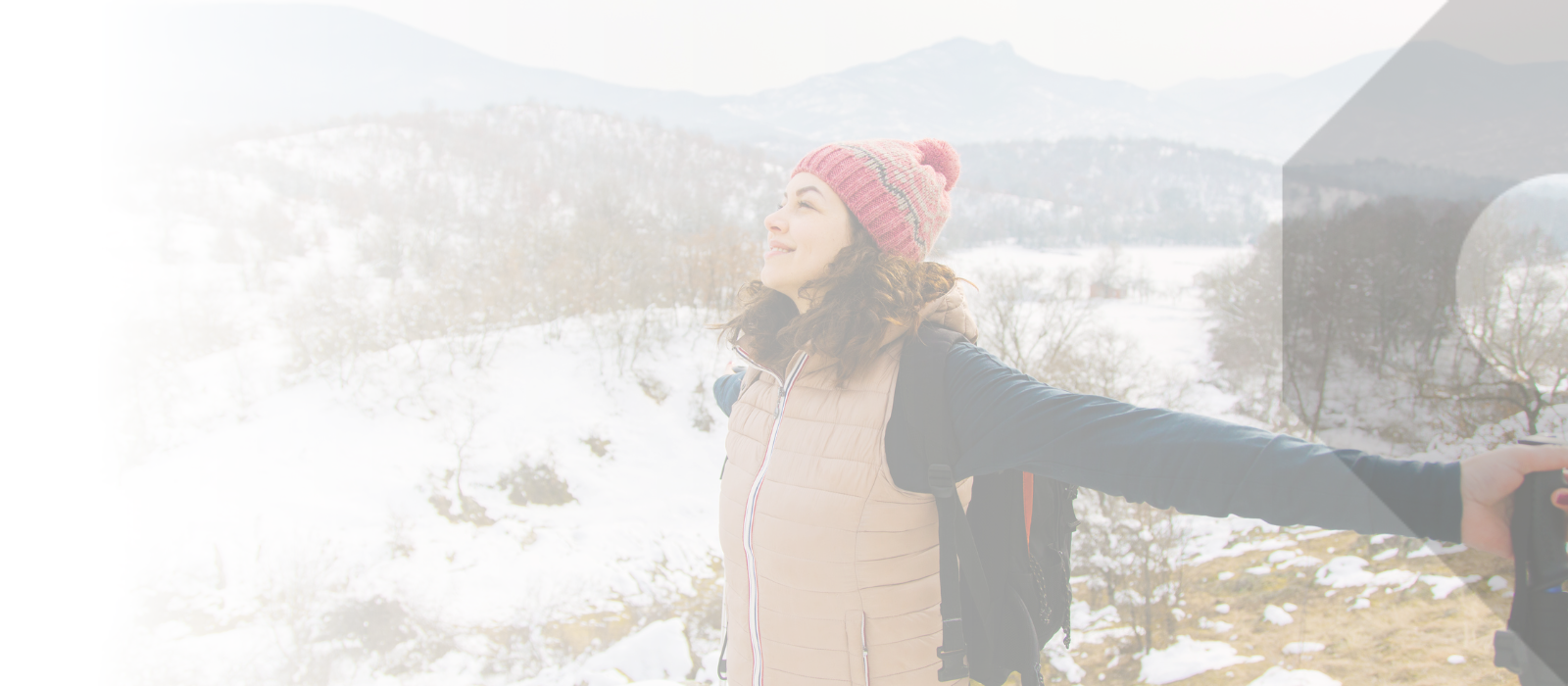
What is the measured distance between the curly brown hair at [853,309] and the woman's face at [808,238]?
2cm

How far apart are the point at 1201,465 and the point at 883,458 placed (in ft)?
1.65

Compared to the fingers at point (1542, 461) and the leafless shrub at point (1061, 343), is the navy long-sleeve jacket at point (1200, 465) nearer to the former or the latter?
the fingers at point (1542, 461)

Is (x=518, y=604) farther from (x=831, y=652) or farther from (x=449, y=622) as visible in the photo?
(x=831, y=652)

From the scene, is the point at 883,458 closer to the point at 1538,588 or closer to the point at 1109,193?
the point at 1538,588

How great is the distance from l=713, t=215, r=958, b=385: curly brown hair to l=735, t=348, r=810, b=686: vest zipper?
0.22ft

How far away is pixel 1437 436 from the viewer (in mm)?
8922

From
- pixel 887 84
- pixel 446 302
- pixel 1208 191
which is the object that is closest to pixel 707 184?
pixel 446 302

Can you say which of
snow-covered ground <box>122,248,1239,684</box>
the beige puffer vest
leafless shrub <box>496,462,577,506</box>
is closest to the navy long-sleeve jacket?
the beige puffer vest

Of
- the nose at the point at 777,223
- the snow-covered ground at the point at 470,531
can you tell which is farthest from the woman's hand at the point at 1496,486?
the snow-covered ground at the point at 470,531

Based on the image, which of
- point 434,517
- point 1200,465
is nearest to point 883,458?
point 1200,465

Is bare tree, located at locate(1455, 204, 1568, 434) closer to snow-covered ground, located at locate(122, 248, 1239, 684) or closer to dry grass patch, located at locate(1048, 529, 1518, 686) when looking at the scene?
dry grass patch, located at locate(1048, 529, 1518, 686)

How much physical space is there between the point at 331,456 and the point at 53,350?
900 cm

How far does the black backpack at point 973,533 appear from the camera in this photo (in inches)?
44.8

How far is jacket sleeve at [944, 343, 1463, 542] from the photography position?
2.29 feet
